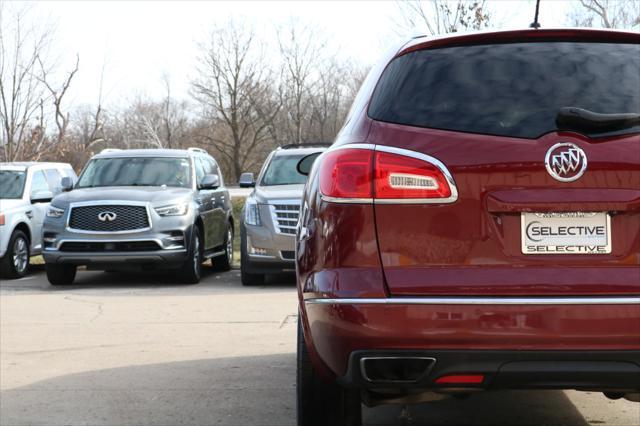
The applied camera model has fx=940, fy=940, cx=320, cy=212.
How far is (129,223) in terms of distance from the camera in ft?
39.6

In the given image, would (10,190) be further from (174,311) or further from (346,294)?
(346,294)

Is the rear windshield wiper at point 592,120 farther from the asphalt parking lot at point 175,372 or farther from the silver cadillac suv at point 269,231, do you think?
the silver cadillac suv at point 269,231

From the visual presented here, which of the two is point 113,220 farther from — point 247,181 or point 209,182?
point 247,181

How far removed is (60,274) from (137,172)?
1830mm

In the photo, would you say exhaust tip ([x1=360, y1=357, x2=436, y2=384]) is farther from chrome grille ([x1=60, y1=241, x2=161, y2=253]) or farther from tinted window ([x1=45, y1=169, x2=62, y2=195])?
tinted window ([x1=45, y1=169, x2=62, y2=195])

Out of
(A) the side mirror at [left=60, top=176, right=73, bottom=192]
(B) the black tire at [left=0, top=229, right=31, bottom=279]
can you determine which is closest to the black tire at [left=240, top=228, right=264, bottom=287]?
(A) the side mirror at [left=60, top=176, right=73, bottom=192]

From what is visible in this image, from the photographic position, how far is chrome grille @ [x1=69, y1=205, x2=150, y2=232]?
474 inches

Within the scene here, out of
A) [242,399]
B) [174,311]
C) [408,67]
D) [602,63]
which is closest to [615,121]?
[602,63]

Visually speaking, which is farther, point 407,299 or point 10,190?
point 10,190

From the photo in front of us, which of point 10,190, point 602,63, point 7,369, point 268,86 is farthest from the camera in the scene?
point 268,86

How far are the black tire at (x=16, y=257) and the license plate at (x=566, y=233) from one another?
1154cm

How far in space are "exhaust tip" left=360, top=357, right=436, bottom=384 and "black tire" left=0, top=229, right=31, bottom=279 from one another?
36.9ft

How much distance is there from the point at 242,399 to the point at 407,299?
266cm

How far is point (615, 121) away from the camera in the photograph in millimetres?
3223
